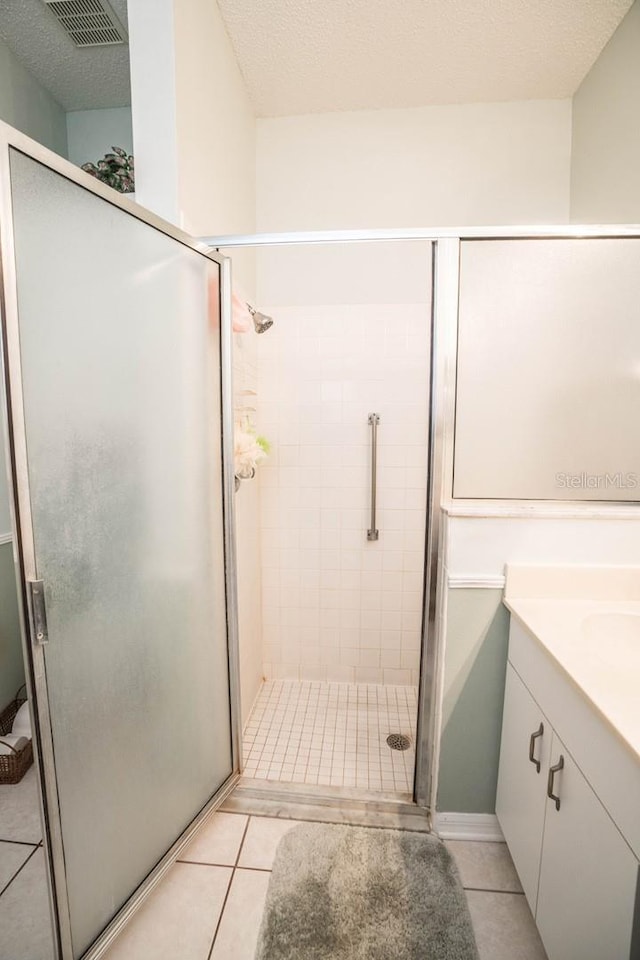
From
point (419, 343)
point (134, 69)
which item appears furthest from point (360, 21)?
point (419, 343)

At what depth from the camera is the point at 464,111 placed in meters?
2.19

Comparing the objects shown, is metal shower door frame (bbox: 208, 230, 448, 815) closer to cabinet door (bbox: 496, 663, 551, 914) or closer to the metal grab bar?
cabinet door (bbox: 496, 663, 551, 914)

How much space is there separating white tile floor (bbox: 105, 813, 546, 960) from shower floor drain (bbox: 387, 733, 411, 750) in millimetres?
516

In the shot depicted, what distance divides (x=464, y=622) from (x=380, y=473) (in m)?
1.08

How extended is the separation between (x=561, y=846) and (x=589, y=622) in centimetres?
58

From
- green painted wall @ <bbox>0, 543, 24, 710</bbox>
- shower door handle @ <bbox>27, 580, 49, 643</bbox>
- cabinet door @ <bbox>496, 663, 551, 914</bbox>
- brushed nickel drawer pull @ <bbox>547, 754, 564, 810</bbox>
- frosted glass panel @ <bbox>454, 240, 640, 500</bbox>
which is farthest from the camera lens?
green painted wall @ <bbox>0, 543, 24, 710</bbox>

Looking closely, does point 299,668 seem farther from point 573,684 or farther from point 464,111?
point 464,111

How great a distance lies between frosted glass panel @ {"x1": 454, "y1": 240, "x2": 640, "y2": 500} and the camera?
1377mm

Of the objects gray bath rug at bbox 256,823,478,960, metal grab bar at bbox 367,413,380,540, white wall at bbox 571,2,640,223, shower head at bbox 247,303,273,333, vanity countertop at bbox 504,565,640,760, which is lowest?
Result: gray bath rug at bbox 256,823,478,960

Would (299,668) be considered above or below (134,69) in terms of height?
below

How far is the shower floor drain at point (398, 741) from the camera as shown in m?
2.04

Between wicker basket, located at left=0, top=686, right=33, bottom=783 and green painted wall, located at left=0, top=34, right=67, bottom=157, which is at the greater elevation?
green painted wall, located at left=0, top=34, right=67, bottom=157

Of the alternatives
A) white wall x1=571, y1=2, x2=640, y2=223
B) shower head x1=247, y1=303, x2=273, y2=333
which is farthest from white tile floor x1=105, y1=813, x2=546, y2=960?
white wall x1=571, y1=2, x2=640, y2=223

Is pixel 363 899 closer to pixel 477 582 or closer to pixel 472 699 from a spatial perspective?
pixel 472 699
